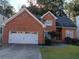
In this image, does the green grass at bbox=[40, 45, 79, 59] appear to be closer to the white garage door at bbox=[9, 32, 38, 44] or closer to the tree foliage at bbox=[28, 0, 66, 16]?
the white garage door at bbox=[9, 32, 38, 44]

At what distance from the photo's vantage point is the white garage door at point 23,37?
107 ft

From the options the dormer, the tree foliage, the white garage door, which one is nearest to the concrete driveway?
the white garage door

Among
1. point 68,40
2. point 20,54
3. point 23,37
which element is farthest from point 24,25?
point 20,54

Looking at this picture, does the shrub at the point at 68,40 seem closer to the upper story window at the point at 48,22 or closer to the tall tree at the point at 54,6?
the upper story window at the point at 48,22

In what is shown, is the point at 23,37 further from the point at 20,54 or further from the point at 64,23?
the point at 20,54

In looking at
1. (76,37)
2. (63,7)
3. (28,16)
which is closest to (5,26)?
(28,16)

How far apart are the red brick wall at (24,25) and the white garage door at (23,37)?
70 cm

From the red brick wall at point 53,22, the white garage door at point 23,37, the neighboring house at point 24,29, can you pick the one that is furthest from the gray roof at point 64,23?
the white garage door at point 23,37

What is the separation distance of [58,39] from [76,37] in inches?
151

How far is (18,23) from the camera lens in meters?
32.6

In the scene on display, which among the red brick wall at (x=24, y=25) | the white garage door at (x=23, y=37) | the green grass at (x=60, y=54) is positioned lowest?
the green grass at (x=60, y=54)

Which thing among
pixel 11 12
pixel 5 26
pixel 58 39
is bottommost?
pixel 58 39

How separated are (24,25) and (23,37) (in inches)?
80.3

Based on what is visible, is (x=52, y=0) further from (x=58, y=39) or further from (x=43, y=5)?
(x=58, y=39)
